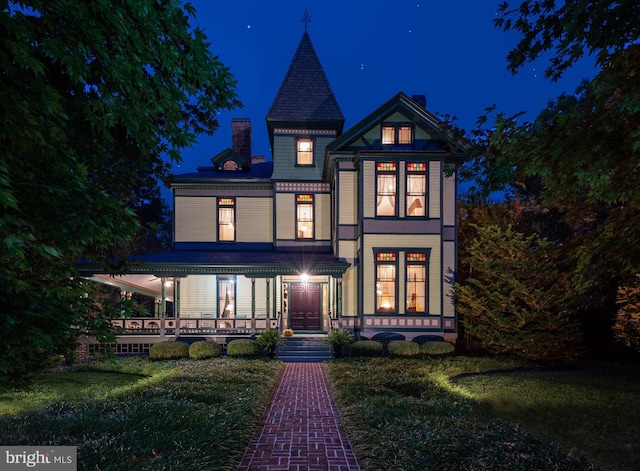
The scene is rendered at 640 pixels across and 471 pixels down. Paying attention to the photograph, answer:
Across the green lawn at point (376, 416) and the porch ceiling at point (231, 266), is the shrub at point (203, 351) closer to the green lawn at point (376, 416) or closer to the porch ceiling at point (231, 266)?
the green lawn at point (376, 416)

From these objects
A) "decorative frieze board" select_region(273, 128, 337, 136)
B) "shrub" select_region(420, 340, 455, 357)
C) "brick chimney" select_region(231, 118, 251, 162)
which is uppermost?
"brick chimney" select_region(231, 118, 251, 162)

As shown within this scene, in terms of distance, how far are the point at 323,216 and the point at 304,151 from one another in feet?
11.9

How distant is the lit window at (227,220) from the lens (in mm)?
19938

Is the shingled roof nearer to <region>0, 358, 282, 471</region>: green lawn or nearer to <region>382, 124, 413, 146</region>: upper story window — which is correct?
<region>382, 124, 413, 146</region>: upper story window

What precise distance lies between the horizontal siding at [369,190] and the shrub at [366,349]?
5.46m

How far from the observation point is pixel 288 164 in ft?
64.6

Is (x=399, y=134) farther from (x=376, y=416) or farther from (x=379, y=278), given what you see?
(x=376, y=416)

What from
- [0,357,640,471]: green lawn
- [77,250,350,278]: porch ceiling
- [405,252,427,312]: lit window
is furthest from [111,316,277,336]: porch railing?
[405,252,427,312]: lit window

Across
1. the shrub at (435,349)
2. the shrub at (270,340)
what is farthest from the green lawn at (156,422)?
the shrub at (435,349)

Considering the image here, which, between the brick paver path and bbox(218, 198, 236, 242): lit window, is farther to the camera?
bbox(218, 198, 236, 242): lit window

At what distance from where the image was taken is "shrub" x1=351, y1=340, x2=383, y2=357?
1447 centimetres

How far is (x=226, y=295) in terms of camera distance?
1897 centimetres

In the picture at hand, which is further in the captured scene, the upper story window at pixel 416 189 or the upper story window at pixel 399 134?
the upper story window at pixel 399 134

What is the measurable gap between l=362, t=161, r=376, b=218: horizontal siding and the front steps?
594cm
